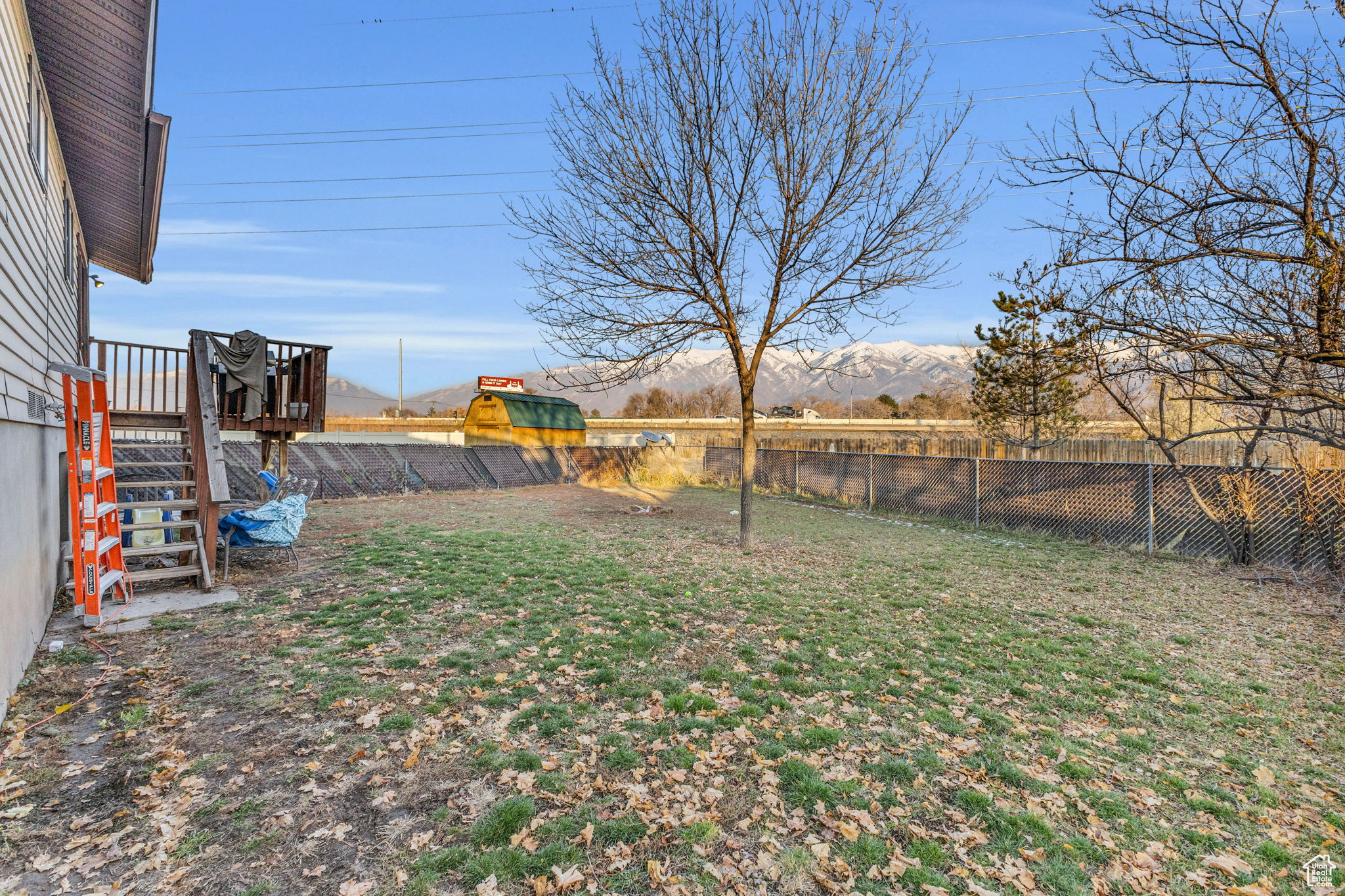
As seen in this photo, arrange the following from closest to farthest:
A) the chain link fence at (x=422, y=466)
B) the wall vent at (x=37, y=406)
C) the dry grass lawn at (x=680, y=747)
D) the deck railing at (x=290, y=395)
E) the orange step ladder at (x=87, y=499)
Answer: the dry grass lawn at (x=680, y=747) → the wall vent at (x=37, y=406) → the orange step ladder at (x=87, y=499) → the deck railing at (x=290, y=395) → the chain link fence at (x=422, y=466)

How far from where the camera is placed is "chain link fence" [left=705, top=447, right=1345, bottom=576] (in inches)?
323

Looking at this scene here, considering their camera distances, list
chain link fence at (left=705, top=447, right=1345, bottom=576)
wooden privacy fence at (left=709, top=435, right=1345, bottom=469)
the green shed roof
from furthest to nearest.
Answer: the green shed roof, wooden privacy fence at (left=709, top=435, right=1345, bottom=469), chain link fence at (left=705, top=447, right=1345, bottom=576)

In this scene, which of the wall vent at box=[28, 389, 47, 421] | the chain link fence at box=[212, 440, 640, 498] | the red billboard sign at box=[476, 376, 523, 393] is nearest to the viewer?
the wall vent at box=[28, 389, 47, 421]

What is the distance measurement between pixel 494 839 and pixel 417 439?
90.3 feet

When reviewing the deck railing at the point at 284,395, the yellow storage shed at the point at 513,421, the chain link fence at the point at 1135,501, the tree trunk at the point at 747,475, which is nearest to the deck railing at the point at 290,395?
the deck railing at the point at 284,395

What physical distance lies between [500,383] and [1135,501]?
26.7m

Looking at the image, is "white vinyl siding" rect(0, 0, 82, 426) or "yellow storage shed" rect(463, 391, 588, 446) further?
"yellow storage shed" rect(463, 391, 588, 446)

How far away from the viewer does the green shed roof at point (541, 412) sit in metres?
24.8

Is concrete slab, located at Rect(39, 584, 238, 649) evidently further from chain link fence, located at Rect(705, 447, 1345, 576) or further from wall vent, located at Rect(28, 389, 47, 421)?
chain link fence, located at Rect(705, 447, 1345, 576)

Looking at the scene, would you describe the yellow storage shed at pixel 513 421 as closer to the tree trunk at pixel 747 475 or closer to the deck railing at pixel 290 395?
the deck railing at pixel 290 395

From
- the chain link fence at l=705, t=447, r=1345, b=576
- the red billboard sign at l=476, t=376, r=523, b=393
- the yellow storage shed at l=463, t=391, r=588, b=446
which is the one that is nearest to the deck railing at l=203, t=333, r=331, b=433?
the chain link fence at l=705, t=447, r=1345, b=576

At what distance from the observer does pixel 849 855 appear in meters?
2.65

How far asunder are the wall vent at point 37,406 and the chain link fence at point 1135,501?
1385 cm

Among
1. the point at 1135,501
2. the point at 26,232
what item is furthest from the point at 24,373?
the point at 1135,501
